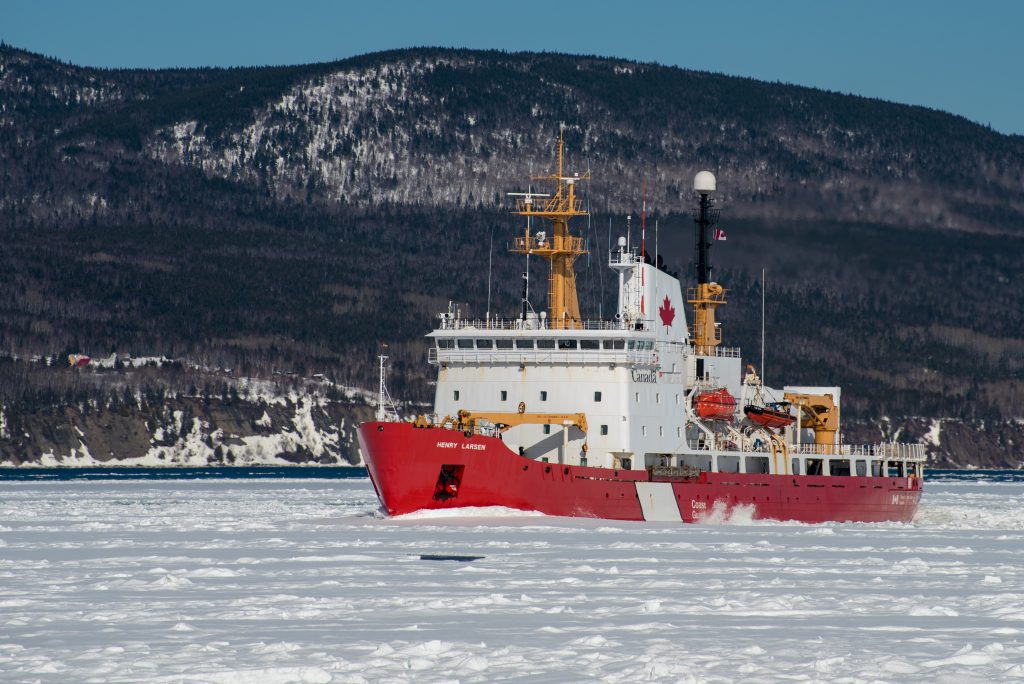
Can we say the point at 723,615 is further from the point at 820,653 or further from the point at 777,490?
the point at 777,490

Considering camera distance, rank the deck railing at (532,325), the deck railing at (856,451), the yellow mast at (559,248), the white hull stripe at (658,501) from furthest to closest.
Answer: the deck railing at (856,451) → the yellow mast at (559,248) → the deck railing at (532,325) → the white hull stripe at (658,501)

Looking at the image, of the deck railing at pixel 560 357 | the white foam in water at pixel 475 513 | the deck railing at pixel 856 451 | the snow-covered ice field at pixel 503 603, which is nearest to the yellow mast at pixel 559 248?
the deck railing at pixel 560 357

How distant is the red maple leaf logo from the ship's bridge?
139 inches

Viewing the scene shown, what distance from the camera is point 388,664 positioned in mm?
26547

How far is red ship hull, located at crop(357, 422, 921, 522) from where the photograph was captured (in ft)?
177

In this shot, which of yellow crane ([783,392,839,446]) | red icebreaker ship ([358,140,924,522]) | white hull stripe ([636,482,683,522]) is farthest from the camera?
yellow crane ([783,392,839,446])

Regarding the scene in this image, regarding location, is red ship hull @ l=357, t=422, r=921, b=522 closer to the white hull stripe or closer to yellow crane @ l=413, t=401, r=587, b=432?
the white hull stripe

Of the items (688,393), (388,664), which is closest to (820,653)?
(388,664)

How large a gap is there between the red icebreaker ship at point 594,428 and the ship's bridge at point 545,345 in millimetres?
53

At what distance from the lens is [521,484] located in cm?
5428

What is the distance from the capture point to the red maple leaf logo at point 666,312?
62.3 meters

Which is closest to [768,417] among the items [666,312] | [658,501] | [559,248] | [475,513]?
[666,312]

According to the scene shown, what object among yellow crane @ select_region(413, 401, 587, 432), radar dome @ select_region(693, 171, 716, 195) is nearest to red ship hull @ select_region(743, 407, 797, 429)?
yellow crane @ select_region(413, 401, 587, 432)

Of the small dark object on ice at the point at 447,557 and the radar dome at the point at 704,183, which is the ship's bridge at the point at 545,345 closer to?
the radar dome at the point at 704,183
